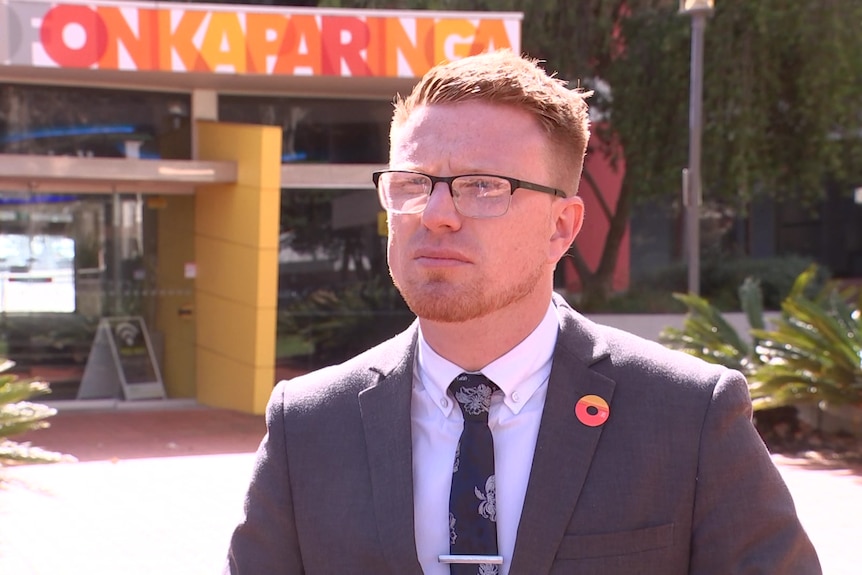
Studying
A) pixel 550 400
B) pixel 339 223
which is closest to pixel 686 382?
pixel 550 400

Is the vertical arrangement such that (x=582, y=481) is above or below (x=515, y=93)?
below

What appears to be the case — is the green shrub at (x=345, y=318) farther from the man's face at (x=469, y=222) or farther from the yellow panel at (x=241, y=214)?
the man's face at (x=469, y=222)

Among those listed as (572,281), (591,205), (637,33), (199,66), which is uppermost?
(637,33)

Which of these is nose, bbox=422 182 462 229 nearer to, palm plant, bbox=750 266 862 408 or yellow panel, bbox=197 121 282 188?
palm plant, bbox=750 266 862 408

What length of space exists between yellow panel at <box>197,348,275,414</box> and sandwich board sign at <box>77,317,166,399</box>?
0.63 m

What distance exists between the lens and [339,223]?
13.4 m

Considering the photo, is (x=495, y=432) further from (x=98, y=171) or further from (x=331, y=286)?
(x=331, y=286)

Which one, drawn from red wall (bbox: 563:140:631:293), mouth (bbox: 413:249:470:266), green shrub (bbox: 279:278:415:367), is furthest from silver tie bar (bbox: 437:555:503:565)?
red wall (bbox: 563:140:631:293)

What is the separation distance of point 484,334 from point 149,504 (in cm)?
595

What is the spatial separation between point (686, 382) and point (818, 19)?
16.2m

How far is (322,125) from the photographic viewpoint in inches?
524

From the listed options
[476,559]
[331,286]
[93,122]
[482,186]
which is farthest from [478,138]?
[331,286]

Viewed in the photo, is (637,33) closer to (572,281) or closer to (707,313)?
(572,281)

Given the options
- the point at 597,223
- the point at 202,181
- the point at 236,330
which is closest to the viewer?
the point at 202,181
